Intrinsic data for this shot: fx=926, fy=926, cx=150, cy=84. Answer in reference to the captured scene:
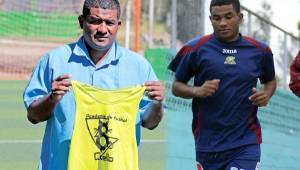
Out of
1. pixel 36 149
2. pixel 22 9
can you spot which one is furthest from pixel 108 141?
pixel 22 9

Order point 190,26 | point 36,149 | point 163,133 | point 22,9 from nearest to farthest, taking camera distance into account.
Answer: point 190,26 → point 36,149 → point 163,133 → point 22,9

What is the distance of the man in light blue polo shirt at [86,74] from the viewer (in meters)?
5.39

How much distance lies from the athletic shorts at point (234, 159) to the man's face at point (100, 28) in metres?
1.86

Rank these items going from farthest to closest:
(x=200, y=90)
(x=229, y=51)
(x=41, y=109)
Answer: (x=229, y=51) → (x=200, y=90) → (x=41, y=109)

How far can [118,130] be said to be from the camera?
5.35 metres

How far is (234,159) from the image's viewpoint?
22.7ft

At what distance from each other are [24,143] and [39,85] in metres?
8.31

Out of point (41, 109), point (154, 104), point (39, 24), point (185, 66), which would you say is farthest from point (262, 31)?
point (39, 24)

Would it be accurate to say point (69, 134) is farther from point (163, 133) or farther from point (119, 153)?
point (163, 133)

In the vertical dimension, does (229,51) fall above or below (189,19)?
above

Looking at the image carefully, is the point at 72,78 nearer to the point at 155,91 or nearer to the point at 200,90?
the point at 155,91

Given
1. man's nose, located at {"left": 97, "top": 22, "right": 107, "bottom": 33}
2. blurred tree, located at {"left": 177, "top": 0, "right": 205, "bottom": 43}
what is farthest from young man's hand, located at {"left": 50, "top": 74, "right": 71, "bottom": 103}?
blurred tree, located at {"left": 177, "top": 0, "right": 205, "bottom": 43}

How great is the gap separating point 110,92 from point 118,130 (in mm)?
225

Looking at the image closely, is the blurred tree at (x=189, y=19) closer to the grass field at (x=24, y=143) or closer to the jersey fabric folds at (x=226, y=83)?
the grass field at (x=24, y=143)
